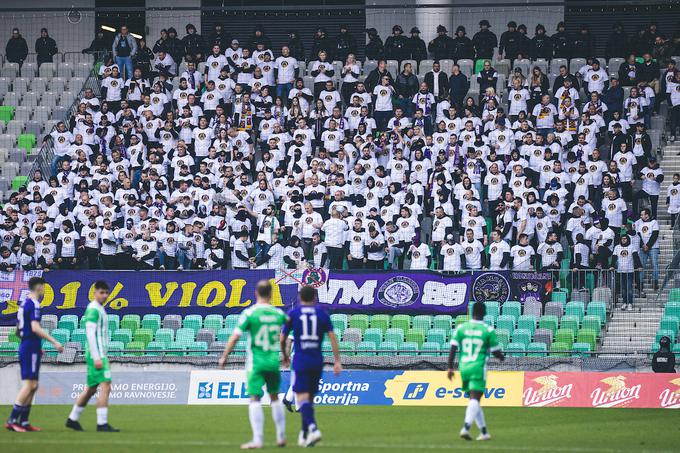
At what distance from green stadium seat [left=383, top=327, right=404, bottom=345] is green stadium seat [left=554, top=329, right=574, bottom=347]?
11.0ft

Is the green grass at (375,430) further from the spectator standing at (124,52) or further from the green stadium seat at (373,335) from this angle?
the spectator standing at (124,52)

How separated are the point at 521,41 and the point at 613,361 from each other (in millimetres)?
11684

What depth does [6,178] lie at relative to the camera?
31812mm

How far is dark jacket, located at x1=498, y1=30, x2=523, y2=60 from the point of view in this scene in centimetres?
3183

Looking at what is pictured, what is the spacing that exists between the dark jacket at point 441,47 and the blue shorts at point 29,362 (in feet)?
62.7

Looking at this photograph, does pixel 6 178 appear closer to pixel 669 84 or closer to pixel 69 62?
pixel 69 62

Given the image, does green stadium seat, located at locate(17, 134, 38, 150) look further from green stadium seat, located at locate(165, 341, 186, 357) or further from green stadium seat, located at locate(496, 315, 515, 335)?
green stadium seat, located at locate(496, 315, 515, 335)

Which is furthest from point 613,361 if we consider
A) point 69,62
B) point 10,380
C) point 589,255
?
point 69,62

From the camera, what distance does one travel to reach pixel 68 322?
26078 mm

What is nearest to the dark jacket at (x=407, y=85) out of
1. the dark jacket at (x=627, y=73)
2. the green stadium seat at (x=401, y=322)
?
the dark jacket at (x=627, y=73)

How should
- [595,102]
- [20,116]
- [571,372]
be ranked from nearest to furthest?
1. [571,372]
2. [595,102]
3. [20,116]

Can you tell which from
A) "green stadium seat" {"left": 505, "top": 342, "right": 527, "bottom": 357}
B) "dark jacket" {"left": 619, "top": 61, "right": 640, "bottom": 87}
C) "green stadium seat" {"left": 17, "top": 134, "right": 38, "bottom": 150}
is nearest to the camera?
"green stadium seat" {"left": 505, "top": 342, "right": 527, "bottom": 357}

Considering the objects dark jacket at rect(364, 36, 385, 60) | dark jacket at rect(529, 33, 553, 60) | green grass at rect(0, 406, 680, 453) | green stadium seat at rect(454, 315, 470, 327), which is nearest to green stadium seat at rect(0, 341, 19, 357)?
green grass at rect(0, 406, 680, 453)

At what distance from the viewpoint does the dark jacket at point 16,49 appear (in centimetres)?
3494
